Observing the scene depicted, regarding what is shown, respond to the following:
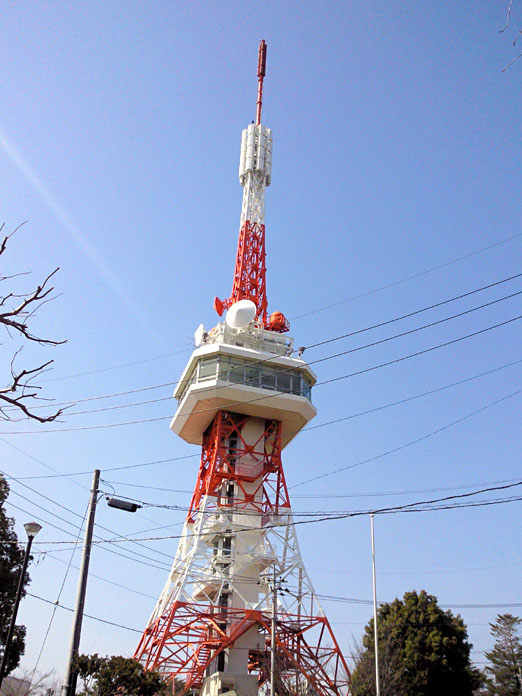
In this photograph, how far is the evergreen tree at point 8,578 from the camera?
3005 cm

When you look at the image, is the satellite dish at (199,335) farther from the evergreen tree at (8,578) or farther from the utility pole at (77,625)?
the utility pole at (77,625)

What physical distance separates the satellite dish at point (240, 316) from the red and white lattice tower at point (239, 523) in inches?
2.5

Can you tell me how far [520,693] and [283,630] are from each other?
1573cm

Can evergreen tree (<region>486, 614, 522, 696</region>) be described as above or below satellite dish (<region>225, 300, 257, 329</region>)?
below

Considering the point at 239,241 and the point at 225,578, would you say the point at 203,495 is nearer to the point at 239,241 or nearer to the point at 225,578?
the point at 225,578

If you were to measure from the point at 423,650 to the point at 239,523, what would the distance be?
14.1 meters

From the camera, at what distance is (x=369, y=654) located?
41656 mm

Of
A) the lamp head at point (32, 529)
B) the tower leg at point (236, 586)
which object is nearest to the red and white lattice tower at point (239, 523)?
the tower leg at point (236, 586)

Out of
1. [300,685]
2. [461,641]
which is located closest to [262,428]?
[300,685]

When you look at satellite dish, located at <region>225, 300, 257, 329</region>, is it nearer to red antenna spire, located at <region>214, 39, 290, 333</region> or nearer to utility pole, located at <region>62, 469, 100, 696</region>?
red antenna spire, located at <region>214, 39, 290, 333</region>

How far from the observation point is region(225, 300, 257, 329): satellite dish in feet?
141

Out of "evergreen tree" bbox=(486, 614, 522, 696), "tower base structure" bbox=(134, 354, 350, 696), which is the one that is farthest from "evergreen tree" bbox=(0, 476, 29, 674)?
"evergreen tree" bbox=(486, 614, 522, 696)

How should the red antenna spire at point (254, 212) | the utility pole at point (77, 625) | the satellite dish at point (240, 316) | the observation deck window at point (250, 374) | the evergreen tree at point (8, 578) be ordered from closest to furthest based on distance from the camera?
the utility pole at point (77, 625) → the evergreen tree at point (8, 578) → the observation deck window at point (250, 374) → the satellite dish at point (240, 316) → the red antenna spire at point (254, 212)

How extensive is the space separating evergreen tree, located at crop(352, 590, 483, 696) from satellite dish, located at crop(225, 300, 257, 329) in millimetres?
20221
